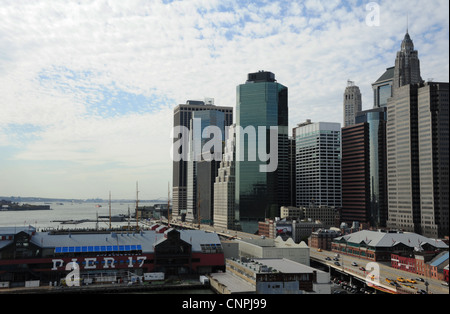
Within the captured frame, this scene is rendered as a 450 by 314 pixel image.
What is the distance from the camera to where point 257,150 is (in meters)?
162

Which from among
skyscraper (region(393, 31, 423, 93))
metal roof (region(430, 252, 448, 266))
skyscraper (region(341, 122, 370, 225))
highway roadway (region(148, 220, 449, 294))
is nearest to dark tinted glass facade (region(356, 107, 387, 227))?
skyscraper (region(341, 122, 370, 225))

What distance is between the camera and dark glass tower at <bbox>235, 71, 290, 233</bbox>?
159625 millimetres

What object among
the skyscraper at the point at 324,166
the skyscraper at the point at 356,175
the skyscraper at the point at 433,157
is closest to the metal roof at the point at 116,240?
the skyscraper at the point at 433,157

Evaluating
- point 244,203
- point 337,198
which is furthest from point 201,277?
point 337,198

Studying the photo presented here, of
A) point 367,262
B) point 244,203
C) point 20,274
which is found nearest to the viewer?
point 20,274

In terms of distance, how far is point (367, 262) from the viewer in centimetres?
7775

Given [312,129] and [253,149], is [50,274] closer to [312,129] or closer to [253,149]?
[253,149]

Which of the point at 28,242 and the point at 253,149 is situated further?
the point at 253,149

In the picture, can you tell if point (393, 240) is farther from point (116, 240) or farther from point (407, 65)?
point (407, 65)

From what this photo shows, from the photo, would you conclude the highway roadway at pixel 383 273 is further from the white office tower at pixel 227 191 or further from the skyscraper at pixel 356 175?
the white office tower at pixel 227 191

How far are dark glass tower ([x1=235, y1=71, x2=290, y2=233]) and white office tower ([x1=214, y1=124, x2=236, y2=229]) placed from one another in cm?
829

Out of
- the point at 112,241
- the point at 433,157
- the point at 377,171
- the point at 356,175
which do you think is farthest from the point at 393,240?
the point at 377,171

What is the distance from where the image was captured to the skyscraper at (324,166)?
164625mm
